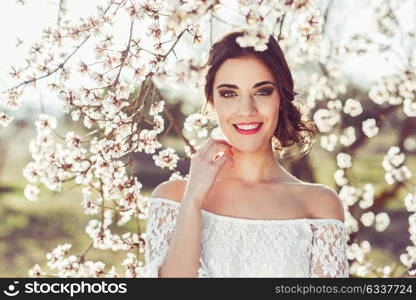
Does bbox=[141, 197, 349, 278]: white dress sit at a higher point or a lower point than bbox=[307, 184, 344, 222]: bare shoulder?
lower

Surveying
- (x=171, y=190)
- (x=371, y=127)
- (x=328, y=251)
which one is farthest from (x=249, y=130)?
(x=371, y=127)

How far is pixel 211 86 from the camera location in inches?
98.5

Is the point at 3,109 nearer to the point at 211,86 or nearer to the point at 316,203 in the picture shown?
the point at 211,86

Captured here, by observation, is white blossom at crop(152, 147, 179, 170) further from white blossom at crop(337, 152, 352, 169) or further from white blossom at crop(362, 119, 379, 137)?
white blossom at crop(337, 152, 352, 169)

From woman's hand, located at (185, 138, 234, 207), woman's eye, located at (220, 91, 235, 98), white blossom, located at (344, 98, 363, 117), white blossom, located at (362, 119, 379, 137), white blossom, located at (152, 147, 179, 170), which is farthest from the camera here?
white blossom, located at (344, 98, 363, 117)

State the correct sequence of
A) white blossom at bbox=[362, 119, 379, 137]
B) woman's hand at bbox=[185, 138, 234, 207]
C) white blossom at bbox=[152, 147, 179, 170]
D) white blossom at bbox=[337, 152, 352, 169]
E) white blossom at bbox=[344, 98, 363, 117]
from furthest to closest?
white blossom at bbox=[344, 98, 363, 117], white blossom at bbox=[337, 152, 352, 169], white blossom at bbox=[362, 119, 379, 137], white blossom at bbox=[152, 147, 179, 170], woman's hand at bbox=[185, 138, 234, 207]

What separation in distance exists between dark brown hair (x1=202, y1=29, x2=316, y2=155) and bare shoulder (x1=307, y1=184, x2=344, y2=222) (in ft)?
0.79

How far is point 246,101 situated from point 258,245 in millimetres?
483

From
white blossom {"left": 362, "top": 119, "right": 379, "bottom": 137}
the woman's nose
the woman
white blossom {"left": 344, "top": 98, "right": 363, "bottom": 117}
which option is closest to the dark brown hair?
the woman

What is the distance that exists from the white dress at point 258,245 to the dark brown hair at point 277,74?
360mm

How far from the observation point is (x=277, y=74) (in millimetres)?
2395

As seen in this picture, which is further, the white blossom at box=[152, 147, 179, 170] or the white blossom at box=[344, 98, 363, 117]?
the white blossom at box=[344, 98, 363, 117]

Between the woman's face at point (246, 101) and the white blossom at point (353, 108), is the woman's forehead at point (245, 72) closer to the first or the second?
the woman's face at point (246, 101)

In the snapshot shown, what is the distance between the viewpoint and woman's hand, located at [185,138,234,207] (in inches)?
89.9
